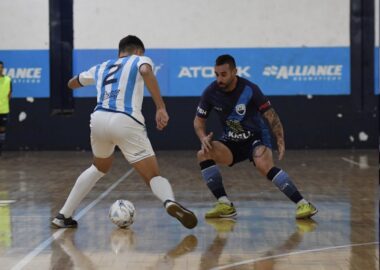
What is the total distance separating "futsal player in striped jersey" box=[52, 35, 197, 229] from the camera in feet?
21.0

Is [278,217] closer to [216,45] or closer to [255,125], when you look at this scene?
[255,125]

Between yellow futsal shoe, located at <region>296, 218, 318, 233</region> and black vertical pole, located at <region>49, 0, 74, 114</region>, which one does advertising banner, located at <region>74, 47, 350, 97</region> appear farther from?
yellow futsal shoe, located at <region>296, 218, 318, 233</region>

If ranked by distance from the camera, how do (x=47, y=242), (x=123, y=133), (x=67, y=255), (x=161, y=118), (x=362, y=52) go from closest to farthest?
(x=67, y=255) → (x=47, y=242) → (x=161, y=118) → (x=123, y=133) → (x=362, y=52)

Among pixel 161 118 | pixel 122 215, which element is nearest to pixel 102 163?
pixel 122 215

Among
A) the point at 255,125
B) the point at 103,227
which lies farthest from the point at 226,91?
Result: the point at 103,227

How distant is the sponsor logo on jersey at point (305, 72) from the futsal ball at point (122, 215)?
37.7 ft

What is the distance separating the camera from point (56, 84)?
1798cm

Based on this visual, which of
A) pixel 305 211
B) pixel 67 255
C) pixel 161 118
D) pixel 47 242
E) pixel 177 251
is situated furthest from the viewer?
pixel 305 211

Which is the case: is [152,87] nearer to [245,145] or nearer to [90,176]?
[90,176]

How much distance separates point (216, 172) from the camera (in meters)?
7.68

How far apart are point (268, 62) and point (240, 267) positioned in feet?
43.1

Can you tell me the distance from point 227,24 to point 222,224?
446 inches

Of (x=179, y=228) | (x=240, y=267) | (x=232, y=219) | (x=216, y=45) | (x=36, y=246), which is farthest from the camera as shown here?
(x=216, y=45)

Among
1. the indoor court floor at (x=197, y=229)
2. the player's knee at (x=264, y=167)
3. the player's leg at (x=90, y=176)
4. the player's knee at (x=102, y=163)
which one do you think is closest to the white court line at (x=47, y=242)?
the indoor court floor at (x=197, y=229)
